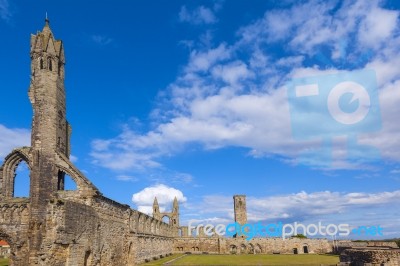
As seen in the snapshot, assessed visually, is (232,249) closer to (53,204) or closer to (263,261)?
(263,261)

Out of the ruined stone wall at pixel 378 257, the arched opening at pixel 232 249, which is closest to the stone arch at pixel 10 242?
the ruined stone wall at pixel 378 257

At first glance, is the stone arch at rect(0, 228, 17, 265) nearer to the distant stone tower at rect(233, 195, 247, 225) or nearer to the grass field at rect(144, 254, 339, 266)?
the grass field at rect(144, 254, 339, 266)

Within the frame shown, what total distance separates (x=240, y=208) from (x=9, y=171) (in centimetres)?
4646

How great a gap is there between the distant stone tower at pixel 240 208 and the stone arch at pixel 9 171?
45.5 m

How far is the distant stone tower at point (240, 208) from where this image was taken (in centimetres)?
6431

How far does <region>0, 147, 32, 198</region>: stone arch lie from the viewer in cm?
2388

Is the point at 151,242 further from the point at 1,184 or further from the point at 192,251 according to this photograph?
the point at 192,251

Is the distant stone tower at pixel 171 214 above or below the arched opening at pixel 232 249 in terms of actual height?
above

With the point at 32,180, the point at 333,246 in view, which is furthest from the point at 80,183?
the point at 333,246

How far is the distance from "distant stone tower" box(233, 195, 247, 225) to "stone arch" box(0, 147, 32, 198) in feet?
149

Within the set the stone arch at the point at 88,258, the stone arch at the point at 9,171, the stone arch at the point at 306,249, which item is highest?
the stone arch at the point at 9,171

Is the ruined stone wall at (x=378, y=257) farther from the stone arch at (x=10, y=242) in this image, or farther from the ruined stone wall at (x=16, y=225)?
the stone arch at (x=10, y=242)

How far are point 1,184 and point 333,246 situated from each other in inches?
1851

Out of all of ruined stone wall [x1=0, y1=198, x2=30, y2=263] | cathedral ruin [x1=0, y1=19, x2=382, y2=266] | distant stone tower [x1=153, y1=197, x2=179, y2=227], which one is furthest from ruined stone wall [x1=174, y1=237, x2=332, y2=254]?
ruined stone wall [x1=0, y1=198, x2=30, y2=263]
